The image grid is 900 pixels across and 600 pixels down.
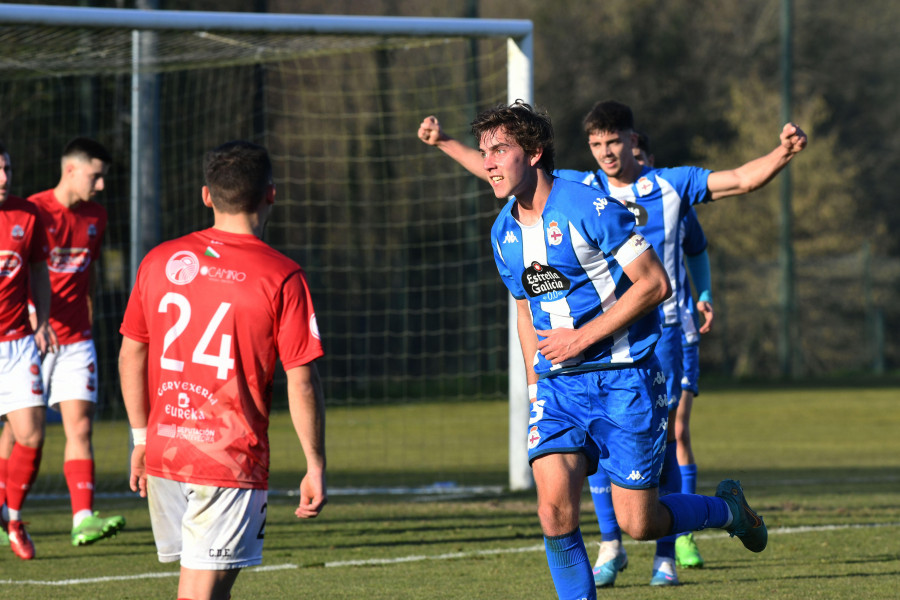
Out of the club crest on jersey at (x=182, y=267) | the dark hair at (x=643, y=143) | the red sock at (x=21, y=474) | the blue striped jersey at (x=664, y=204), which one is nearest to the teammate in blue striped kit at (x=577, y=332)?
the club crest on jersey at (x=182, y=267)

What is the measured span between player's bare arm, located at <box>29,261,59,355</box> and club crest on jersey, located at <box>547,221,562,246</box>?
11.4 feet

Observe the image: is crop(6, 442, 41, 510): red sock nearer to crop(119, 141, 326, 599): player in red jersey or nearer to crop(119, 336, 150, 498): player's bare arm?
crop(119, 336, 150, 498): player's bare arm

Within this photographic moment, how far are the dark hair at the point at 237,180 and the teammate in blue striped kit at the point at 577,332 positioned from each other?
100 centimetres

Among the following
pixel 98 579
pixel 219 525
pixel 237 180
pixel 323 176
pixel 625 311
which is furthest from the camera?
pixel 323 176

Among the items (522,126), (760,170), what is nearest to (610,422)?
(522,126)

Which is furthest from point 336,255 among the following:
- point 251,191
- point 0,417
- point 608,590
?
point 251,191

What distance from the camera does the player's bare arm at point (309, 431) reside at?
12.0ft

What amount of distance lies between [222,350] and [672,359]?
3055 millimetres

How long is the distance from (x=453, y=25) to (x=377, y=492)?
152 inches

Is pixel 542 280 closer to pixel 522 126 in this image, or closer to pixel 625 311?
pixel 625 311

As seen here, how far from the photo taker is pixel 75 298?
752 centimetres

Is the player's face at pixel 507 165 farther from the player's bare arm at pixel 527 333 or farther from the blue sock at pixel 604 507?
the blue sock at pixel 604 507

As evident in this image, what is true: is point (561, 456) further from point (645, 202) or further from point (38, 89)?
point (38, 89)

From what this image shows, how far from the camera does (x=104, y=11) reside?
8477 millimetres
